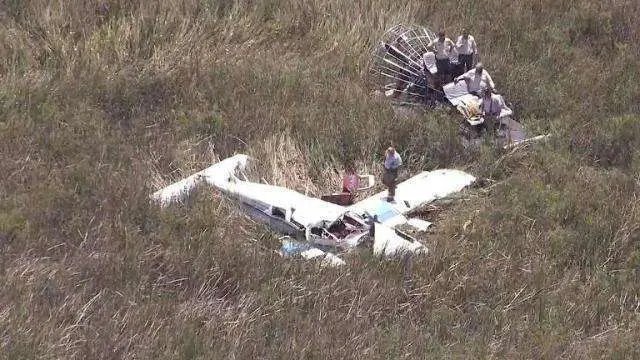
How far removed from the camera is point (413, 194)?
31.5 feet

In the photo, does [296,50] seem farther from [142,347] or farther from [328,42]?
[142,347]

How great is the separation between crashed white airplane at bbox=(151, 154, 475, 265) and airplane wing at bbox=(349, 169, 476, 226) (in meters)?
0.01

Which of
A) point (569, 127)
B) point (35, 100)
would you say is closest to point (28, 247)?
point (35, 100)

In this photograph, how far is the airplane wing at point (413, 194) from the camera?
9034 millimetres

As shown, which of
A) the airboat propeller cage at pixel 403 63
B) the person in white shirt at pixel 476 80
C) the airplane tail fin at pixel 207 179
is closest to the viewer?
the airplane tail fin at pixel 207 179

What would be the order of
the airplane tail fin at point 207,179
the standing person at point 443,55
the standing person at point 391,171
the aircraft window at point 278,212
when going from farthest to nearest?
the standing person at point 443,55
the standing person at point 391,171
the aircraft window at point 278,212
the airplane tail fin at point 207,179

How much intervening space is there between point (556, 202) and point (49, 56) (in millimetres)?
7729

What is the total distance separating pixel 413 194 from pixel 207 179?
98.5 inches

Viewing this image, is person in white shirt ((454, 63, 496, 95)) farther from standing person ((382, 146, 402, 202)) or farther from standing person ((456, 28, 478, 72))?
standing person ((382, 146, 402, 202))

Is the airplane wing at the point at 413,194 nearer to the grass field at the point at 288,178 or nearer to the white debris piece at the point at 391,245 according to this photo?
the grass field at the point at 288,178

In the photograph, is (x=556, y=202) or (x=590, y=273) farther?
(x=556, y=202)

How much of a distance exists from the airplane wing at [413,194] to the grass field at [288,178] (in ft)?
0.90

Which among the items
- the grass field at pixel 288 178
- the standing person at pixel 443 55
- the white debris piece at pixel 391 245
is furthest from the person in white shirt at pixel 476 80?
the white debris piece at pixel 391 245

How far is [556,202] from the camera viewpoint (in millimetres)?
9078
